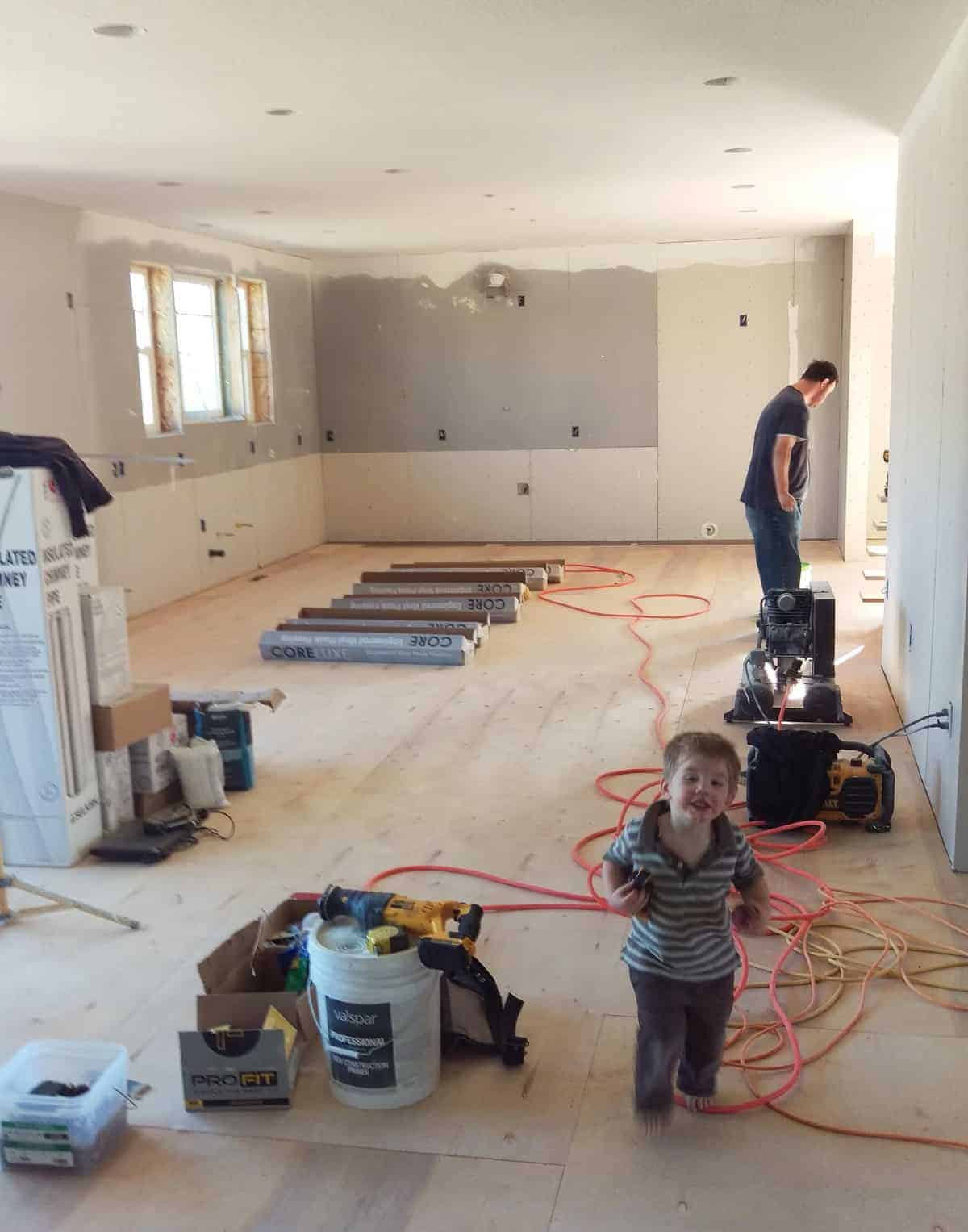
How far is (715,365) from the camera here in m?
10.1

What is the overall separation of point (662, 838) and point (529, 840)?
165cm

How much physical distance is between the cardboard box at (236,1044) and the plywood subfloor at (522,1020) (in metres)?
0.05

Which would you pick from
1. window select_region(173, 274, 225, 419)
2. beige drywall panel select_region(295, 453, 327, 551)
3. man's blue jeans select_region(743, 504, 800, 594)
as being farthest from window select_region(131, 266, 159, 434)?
man's blue jeans select_region(743, 504, 800, 594)

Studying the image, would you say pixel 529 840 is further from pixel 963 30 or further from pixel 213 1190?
pixel 963 30

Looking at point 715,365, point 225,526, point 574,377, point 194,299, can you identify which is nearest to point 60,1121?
point 225,526

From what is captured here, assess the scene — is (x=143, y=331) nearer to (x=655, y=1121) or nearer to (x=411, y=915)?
(x=411, y=915)

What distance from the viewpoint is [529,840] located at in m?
3.81

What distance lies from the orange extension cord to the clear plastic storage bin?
1200 millimetres

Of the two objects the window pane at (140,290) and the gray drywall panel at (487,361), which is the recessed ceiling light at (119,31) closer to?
the window pane at (140,290)

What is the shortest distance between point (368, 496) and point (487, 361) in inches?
67.9

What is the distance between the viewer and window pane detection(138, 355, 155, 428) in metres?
7.89

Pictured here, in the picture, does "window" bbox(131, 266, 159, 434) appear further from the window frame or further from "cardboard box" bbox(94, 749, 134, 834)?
"cardboard box" bbox(94, 749, 134, 834)

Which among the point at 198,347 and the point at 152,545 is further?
the point at 198,347

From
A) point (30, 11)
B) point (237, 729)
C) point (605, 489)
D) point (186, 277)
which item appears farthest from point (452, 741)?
point (605, 489)
